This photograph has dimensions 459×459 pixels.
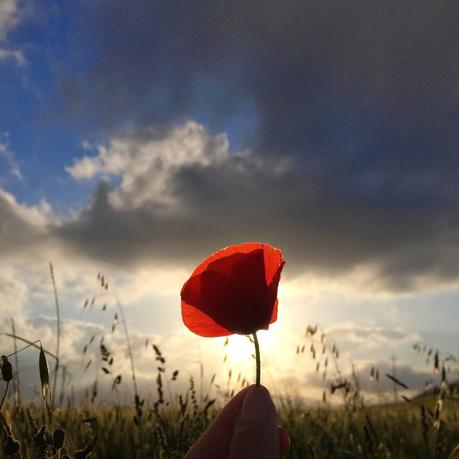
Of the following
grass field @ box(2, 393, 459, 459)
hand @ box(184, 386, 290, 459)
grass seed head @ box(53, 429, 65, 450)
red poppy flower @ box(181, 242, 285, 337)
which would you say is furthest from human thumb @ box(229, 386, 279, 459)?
grass field @ box(2, 393, 459, 459)

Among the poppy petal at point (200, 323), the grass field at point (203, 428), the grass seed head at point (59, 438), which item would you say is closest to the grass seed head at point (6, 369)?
the grass seed head at point (59, 438)

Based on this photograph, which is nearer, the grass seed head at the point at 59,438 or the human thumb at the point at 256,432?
the human thumb at the point at 256,432

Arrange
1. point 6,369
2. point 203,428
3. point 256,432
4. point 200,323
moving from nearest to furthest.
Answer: point 256,432 < point 6,369 < point 200,323 < point 203,428

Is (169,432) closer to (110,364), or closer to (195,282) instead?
(110,364)

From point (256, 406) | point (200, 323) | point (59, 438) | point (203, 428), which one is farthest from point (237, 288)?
point (203, 428)

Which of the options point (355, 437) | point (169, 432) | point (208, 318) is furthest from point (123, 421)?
point (208, 318)

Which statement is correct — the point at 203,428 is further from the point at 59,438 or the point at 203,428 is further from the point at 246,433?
the point at 246,433

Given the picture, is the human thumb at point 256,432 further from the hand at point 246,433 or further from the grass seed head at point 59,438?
the grass seed head at point 59,438
